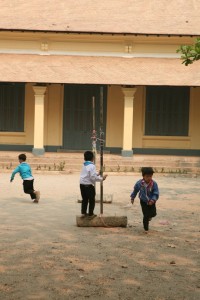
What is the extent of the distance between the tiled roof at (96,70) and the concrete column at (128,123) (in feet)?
1.78

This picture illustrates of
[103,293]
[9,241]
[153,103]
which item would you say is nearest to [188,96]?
[153,103]

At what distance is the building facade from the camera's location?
19594mm

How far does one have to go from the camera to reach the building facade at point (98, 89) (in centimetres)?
1959

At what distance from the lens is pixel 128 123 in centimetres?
1902

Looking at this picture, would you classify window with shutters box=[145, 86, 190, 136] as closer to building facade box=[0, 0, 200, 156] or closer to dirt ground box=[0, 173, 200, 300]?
building facade box=[0, 0, 200, 156]

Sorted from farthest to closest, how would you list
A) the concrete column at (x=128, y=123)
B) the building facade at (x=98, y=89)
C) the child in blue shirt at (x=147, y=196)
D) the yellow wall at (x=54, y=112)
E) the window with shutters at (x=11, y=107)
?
1. the yellow wall at (x=54, y=112)
2. the window with shutters at (x=11, y=107)
3. the building facade at (x=98, y=89)
4. the concrete column at (x=128, y=123)
5. the child in blue shirt at (x=147, y=196)

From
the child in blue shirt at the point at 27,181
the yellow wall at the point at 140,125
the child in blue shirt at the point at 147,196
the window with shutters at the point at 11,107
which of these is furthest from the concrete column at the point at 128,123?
the child in blue shirt at the point at 147,196

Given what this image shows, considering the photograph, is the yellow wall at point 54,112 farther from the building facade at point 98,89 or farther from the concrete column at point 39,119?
the concrete column at point 39,119

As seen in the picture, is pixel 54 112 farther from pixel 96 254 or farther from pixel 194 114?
pixel 96 254

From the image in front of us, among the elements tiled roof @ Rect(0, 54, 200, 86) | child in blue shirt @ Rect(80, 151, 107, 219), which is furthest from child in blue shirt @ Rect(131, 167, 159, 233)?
tiled roof @ Rect(0, 54, 200, 86)

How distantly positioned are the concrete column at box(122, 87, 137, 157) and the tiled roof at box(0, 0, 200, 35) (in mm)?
2352

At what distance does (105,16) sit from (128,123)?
456cm

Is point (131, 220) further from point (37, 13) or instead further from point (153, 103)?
point (37, 13)

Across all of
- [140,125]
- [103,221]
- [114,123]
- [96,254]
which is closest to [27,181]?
[103,221]
